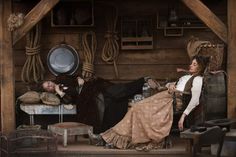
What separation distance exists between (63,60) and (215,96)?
239 cm

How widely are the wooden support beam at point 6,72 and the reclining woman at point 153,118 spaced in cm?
114

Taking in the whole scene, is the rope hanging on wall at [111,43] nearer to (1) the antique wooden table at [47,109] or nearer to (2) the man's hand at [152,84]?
(2) the man's hand at [152,84]

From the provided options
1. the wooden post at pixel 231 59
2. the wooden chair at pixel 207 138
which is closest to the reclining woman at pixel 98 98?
the wooden post at pixel 231 59

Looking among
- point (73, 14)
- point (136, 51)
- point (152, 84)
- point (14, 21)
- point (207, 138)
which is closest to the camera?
point (207, 138)

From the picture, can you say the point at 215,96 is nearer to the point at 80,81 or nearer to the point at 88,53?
the point at 80,81

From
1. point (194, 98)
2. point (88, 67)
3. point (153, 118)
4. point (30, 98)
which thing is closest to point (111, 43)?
point (88, 67)

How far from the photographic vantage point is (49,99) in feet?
24.4

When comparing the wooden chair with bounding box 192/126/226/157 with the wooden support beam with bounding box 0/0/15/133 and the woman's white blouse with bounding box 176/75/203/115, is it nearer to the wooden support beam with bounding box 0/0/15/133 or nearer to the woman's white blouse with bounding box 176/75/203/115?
the woman's white blouse with bounding box 176/75/203/115

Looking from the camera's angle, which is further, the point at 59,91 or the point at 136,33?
the point at 136,33

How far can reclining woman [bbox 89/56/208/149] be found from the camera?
654cm

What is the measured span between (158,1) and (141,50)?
29.5 inches

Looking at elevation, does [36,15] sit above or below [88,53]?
above

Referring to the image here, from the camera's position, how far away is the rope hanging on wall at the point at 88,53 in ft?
25.7

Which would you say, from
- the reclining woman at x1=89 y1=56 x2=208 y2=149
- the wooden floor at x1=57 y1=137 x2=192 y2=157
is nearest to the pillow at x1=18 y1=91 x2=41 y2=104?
the wooden floor at x1=57 y1=137 x2=192 y2=157
